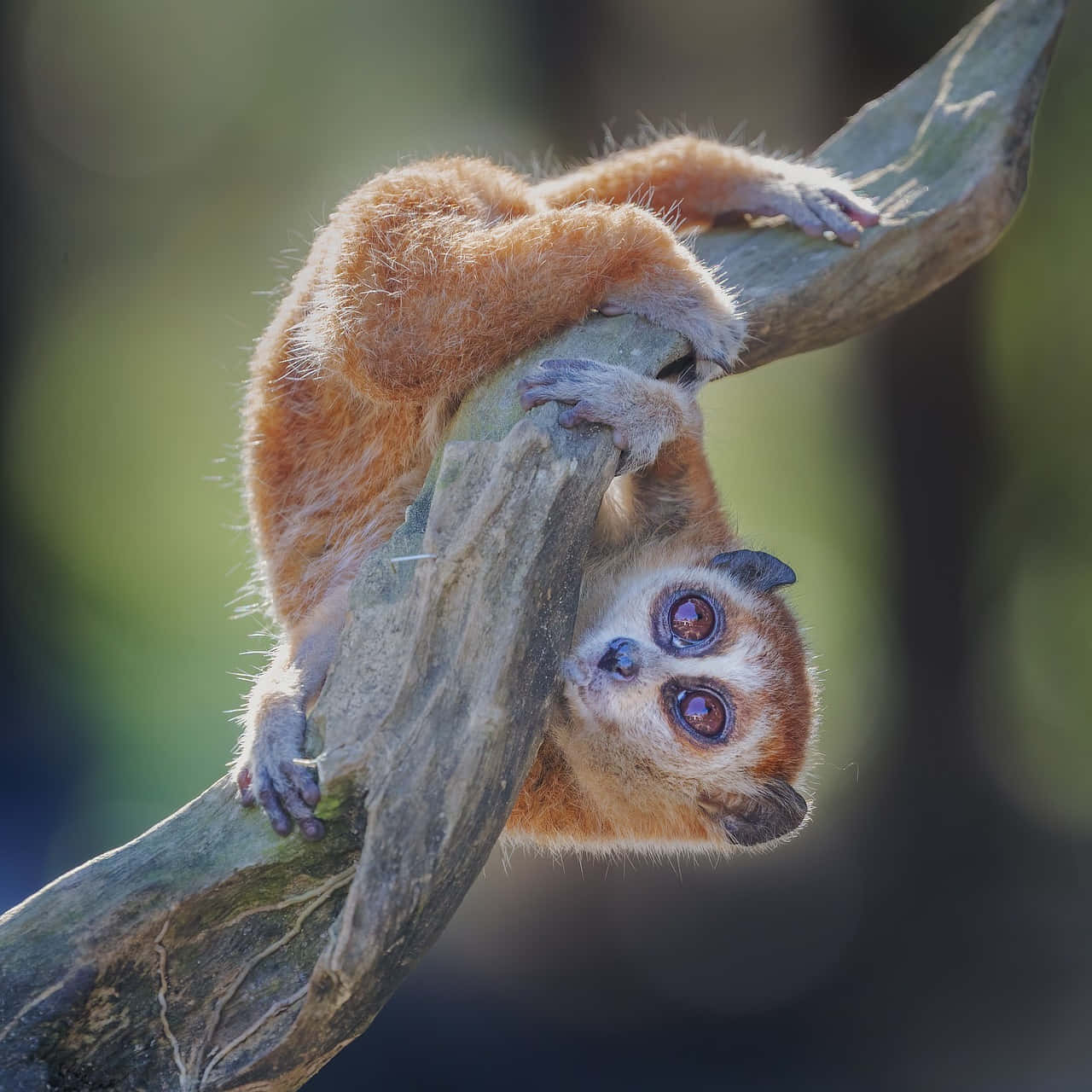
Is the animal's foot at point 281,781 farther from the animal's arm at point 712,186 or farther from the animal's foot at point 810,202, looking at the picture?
the animal's foot at point 810,202

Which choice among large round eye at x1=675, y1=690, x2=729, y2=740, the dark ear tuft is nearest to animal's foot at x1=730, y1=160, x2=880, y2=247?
large round eye at x1=675, y1=690, x2=729, y2=740

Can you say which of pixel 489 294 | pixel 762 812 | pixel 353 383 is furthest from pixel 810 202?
→ pixel 762 812

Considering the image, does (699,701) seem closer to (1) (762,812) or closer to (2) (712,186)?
(1) (762,812)

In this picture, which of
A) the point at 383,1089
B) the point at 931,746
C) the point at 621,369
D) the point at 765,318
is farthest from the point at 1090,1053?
the point at 621,369

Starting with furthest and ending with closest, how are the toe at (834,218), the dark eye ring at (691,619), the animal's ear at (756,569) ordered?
the toe at (834,218) < the animal's ear at (756,569) < the dark eye ring at (691,619)

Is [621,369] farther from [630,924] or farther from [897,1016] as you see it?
[897,1016]

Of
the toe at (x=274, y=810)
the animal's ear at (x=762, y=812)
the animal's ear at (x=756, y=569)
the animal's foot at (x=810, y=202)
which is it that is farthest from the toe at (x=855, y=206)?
the toe at (x=274, y=810)
